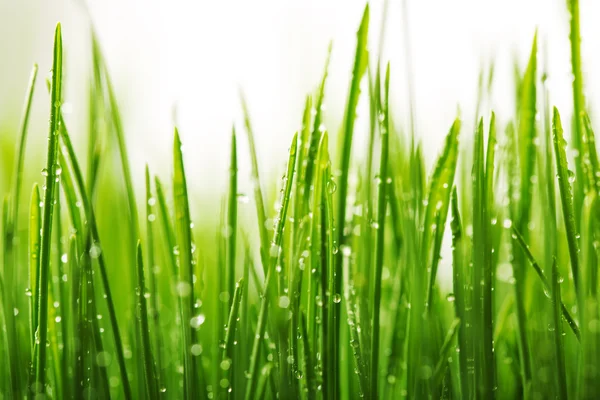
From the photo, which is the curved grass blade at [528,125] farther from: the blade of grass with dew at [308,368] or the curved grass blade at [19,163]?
the curved grass blade at [19,163]

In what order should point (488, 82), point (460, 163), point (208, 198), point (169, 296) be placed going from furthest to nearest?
1. point (208, 198)
2. point (169, 296)
3. point (460, 163)
4. point (488, 82)

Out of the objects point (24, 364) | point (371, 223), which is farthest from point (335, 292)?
point (24, 364)

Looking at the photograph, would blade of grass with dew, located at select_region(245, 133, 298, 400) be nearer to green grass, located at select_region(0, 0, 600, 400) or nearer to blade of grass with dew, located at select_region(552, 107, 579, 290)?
green grass, located at select_region(0, 0, 600, 400)

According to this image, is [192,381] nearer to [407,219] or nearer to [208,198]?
[407,219]

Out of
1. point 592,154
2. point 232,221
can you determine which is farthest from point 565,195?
point 232,221

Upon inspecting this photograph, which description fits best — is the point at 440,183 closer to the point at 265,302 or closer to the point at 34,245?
the point at 265,302

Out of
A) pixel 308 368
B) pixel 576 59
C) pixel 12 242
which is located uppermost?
pixel 576 59
